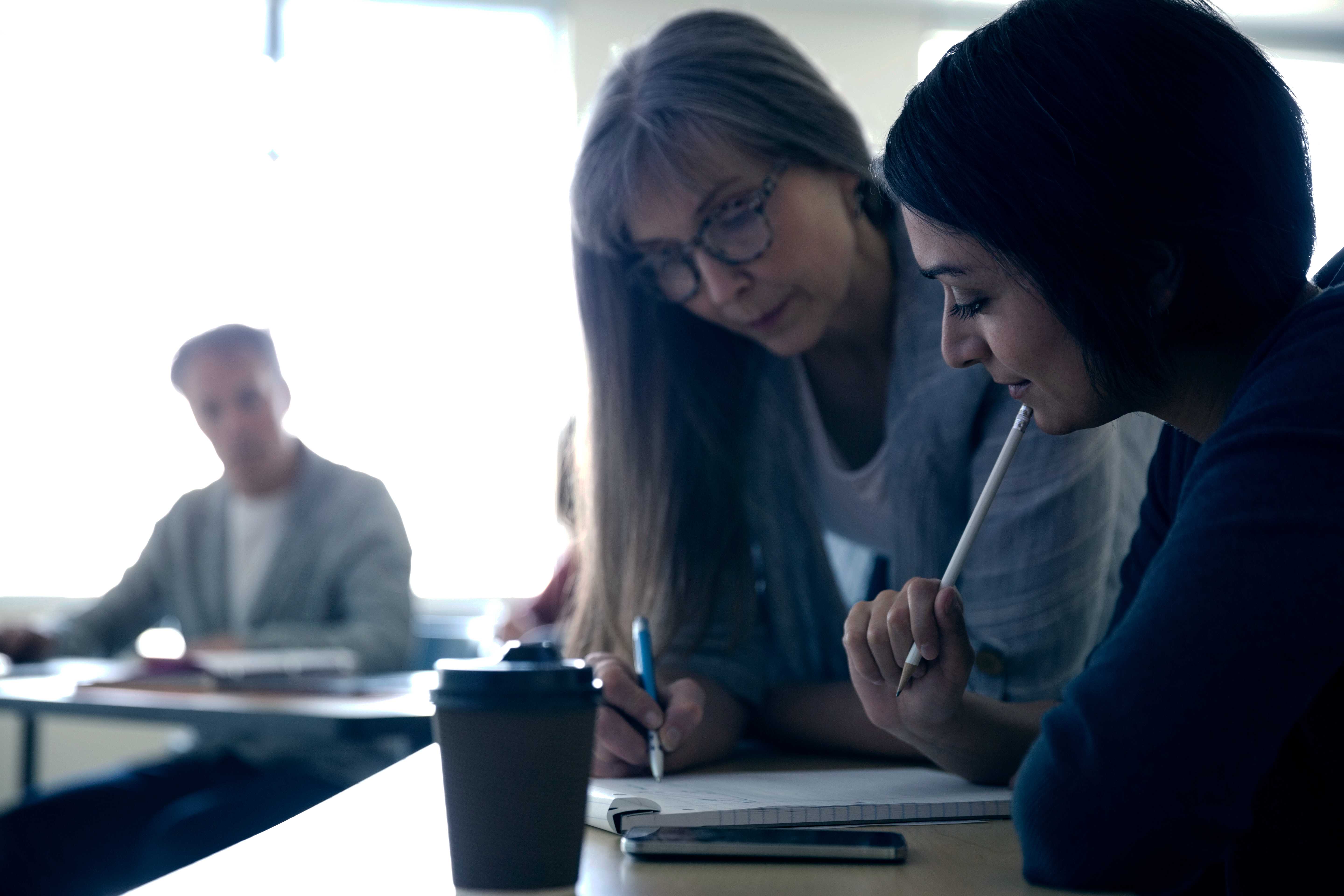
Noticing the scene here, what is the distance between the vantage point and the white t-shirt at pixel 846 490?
1377 millimetres

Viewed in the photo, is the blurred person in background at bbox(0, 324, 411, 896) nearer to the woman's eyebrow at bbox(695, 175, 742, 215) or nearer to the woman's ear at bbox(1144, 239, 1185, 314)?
the woman's eyebrow at bbox(695, 175, 742, 215)

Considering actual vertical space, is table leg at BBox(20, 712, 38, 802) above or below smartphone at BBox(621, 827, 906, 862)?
below

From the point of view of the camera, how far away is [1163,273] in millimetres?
750

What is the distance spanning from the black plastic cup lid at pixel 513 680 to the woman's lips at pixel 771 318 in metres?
0.78

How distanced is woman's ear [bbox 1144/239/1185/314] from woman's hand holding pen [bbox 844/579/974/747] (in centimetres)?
24

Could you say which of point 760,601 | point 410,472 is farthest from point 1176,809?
point 410,472

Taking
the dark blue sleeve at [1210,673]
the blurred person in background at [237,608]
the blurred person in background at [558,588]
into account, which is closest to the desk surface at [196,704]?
the blurred person in background at [237,608]

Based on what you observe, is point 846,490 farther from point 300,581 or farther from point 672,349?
point 300,581

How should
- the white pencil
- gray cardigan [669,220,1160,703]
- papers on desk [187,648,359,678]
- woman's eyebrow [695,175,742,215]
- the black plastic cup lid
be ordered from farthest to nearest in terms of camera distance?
papers on desk [187,648,359,678]
woman's eyebrow [695,175,742,215]
gray cardigan [669,220,1160,703]
the white pencil
the black plastic cup lid

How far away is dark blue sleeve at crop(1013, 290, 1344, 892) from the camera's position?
60 cm

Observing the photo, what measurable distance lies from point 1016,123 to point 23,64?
467cm

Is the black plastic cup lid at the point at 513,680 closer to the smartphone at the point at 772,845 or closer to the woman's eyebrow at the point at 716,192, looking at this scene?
the smartphone at the point at 772,845

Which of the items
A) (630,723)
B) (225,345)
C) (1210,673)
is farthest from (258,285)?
(1210,673)

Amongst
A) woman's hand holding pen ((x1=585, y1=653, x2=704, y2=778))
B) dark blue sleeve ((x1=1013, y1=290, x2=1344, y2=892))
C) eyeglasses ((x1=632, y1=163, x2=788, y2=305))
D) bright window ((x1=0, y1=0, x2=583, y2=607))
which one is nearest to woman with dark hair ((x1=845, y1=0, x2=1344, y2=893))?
dark blue sleeve ((x1=1013, y1=290, x2=1344, y2=892))
